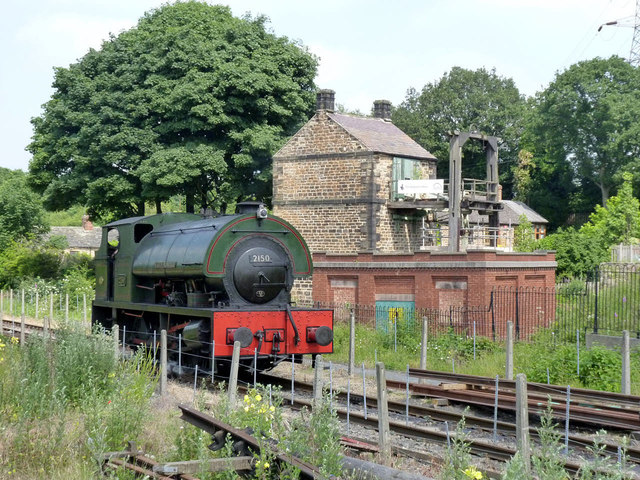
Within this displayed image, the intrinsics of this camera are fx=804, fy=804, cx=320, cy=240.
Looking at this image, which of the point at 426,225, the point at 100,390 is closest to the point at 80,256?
the point at 426,225

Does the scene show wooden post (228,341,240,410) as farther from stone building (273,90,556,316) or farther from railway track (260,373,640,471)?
stone building (273,90,556,316)

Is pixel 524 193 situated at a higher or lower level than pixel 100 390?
higher

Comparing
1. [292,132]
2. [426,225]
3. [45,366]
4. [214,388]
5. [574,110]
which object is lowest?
[214,388]

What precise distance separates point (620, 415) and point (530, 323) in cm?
1025

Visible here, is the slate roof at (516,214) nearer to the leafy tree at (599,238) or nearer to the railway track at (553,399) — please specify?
the leafy tree at (599,238)

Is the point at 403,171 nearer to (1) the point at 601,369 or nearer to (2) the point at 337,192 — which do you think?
(2) the point at 337,192

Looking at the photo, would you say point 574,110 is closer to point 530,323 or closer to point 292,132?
point 292,132

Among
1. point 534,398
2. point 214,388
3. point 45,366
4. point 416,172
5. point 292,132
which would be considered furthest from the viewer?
point 292,132

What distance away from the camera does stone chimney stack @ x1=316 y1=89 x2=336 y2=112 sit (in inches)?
1174

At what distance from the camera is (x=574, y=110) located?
5619 centimetres

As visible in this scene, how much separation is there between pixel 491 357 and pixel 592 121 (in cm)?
4143

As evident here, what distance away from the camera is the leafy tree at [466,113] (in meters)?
62.6

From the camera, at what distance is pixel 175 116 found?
3528 centimetres

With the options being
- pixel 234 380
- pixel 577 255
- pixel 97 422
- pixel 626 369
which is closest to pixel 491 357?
pixel 626 369
